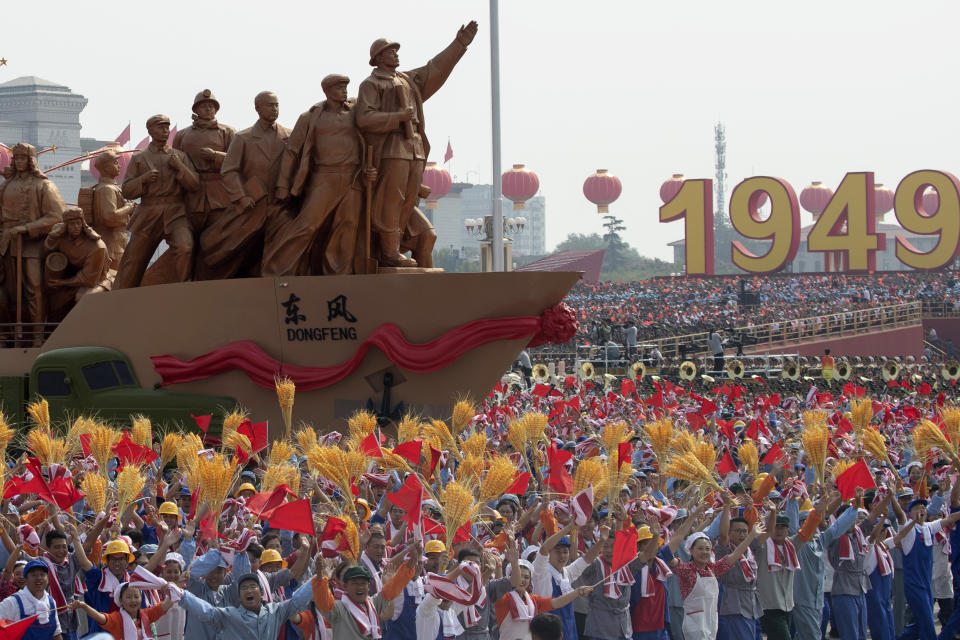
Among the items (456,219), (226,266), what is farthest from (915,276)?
(456,219)

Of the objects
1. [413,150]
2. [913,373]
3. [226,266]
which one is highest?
[413,150]

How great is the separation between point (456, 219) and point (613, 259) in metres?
23.3

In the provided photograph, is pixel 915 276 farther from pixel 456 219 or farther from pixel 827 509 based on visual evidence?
pixel 456 219

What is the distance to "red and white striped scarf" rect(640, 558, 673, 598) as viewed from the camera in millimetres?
10578

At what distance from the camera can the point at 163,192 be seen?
794 inches

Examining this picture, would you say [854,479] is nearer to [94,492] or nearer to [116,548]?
[116,548]

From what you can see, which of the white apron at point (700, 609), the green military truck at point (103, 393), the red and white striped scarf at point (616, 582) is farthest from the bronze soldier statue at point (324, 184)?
the white apron at point (700, 609)

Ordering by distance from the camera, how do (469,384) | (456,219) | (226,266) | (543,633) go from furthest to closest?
1. (456,219)
2. (226,266)
3. (469,384)
4. (543,633)

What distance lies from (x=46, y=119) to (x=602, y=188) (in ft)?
147

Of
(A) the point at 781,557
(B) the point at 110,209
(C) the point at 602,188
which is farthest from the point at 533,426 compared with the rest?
(C) the point at 602,188

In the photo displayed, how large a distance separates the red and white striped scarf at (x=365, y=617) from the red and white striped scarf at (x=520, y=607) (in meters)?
0.90

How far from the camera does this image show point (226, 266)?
805 inches

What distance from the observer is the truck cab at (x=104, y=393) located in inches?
763

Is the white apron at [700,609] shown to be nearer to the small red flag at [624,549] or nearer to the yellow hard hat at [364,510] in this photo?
the small red flag at [624,549]
